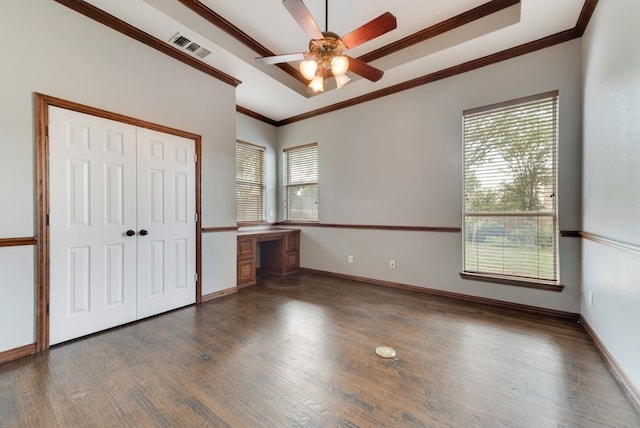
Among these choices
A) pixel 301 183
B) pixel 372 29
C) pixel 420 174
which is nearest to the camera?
pixel 372 29

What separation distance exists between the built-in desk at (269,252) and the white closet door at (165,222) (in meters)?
0.86

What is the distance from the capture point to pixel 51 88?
7.23ft

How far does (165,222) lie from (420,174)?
328 centimetres

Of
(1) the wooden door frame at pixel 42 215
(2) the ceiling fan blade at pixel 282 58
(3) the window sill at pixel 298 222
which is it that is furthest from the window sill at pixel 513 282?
(1) the wooden door frame at pixel 42 215

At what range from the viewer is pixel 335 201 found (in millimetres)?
4590

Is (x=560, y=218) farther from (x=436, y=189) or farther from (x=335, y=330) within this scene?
(x=335, y=330)

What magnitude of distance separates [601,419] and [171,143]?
410 cm

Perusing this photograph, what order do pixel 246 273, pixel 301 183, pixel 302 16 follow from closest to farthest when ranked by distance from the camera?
pixel 302 16
pixel 246 273
pixel 301 183

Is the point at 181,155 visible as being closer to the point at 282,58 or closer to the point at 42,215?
the point at 42,215

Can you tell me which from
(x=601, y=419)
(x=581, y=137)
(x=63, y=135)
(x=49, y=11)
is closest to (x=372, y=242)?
(x=581, y=137)

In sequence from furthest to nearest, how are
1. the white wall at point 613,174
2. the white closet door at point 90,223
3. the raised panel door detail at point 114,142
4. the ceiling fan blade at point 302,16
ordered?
the raised panel door detail at point 114,142 → the white closet door at point 90,223 → the ceiling fan blade at point 302,16 → the white wall at point 613,174

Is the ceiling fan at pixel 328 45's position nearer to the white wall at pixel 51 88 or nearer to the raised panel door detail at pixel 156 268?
the white wall at pixel 51 88

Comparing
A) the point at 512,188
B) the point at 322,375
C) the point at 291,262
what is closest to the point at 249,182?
the point at 291,262

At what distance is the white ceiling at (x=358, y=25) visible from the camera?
2467 mm
